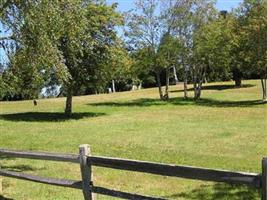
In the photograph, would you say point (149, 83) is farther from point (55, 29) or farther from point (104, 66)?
point (55, 29)

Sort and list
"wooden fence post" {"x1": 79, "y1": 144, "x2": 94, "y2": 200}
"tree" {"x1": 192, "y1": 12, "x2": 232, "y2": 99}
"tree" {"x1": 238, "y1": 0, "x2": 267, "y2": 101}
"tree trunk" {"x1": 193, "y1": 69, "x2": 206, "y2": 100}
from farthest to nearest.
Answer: "tree trunk" {"x1": 193, "y1": 69, "x2": 206, "y2": 100}
"tree" {"x1": 192, "y1": 12, "x2": 232, "y2": 99}
"tree" {"x1": 238, "y1": 0, "x2": 267, "y2": 101}
"wooden fence post" {"x1": 79, "y1": 144, "x2": 94, "y2": 200}

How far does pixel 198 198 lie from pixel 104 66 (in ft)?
74.4

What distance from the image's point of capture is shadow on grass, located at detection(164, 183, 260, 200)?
440 inches

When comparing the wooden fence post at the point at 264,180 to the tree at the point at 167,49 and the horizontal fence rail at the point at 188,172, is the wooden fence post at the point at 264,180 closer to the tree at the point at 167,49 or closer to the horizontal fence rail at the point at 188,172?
the horizontal fence rail at the point at 188,172

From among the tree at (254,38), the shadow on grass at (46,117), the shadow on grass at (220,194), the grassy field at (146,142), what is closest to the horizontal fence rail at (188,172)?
the grassy field at (146,142)

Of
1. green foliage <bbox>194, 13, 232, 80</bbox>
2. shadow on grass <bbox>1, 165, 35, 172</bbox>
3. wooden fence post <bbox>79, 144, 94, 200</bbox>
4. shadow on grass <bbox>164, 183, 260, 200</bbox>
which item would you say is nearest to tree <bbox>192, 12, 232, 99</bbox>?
green foliage <bbox>194, 13, 232, 80</bbox>

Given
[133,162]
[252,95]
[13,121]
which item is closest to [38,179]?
[133,162]

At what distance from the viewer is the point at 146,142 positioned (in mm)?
20609

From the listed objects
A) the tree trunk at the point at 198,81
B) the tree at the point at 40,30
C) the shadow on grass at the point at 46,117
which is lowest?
the shadow on grass at the point at 46,117

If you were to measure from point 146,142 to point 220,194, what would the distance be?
9.26 m

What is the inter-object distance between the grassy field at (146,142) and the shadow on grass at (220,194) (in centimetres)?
2

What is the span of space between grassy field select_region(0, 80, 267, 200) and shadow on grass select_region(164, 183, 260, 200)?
0.02 metres

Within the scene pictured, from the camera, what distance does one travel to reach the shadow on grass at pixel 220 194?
1117cm

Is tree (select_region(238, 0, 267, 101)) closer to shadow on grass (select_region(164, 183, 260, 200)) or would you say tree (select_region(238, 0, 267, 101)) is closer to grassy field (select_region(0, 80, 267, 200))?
grassy field (select_region(0, 80, 267, 200))
